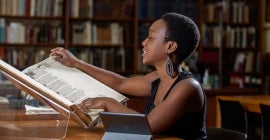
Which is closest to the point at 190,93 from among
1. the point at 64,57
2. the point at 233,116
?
the point at 64,57

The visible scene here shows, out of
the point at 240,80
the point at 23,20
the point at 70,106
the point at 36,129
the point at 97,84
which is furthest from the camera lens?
the point at 240,80

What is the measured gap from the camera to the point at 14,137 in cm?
145

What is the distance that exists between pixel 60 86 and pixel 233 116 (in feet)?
9.70

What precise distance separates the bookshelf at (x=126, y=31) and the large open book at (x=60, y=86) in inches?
148

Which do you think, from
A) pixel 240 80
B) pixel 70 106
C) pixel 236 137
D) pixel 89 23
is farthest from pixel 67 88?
pixel 240 80

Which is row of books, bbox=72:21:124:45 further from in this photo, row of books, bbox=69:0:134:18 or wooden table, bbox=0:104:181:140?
wooden table, bbox=0:104:181:140

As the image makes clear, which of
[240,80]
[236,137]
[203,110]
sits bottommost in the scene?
[240,80]

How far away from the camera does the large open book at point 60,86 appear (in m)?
1.48

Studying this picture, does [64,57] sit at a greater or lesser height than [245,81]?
greater

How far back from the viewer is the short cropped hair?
1763 millimetres

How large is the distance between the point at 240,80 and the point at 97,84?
508 cm

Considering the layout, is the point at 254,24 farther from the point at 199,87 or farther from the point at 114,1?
the point at 199,87

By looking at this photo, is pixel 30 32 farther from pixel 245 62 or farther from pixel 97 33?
pixel 245 62

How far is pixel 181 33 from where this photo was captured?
5.83 feet
